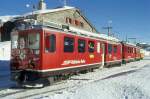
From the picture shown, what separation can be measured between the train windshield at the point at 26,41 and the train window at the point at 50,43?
42cm

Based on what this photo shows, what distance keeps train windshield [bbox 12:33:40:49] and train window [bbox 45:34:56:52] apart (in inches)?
16.4

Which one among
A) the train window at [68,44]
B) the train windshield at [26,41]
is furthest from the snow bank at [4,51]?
the train windshield at [26,41]

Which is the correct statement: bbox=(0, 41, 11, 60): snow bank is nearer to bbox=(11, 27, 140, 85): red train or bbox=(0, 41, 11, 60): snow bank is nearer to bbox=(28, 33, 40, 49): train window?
bbox=(11, 27, 140, 85): red train

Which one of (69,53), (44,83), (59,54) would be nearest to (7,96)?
(44,83)

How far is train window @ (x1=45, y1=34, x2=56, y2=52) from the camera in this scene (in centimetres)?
1452

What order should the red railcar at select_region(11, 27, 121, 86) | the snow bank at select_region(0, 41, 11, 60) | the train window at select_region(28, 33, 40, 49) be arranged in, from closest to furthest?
1. the red railcar at select_region(11, 27, 121, 86)
2. the train window at select_region(28, 33, 40, 49)
3. the snow bank at select_region(0, 41, 11, 60)

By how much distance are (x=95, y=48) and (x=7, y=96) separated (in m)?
10.8

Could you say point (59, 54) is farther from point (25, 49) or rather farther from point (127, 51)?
point (127, 51)

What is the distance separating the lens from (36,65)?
47.2 feet

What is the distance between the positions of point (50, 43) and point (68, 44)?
2.19 m

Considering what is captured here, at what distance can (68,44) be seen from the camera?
16.8 meters

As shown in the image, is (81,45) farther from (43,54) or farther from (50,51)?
(43,54)

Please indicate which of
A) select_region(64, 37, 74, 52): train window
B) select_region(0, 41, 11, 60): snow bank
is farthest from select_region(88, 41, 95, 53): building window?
select_region(0, 41, 11, 60): snow bank

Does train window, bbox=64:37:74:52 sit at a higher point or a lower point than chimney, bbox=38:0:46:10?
lower
